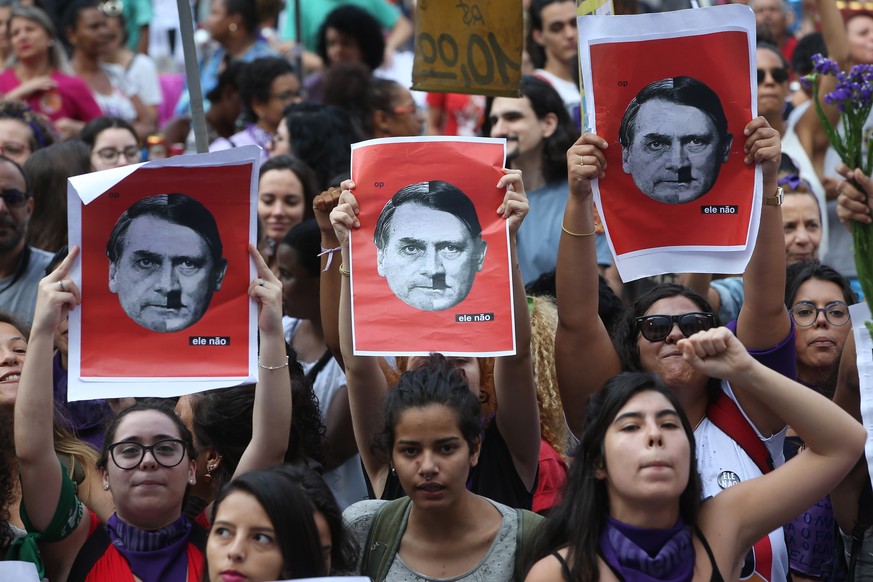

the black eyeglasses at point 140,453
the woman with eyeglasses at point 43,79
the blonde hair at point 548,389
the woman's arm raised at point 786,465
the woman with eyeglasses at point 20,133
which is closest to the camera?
the woman's arm raised at point 786,465

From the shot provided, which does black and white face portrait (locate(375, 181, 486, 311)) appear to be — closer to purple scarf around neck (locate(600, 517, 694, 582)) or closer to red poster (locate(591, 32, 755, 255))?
red poster (locate(591, 32, 755, 255))

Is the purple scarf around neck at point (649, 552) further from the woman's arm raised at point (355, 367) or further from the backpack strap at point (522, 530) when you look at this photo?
the woman's arm raised at point (355, 367)

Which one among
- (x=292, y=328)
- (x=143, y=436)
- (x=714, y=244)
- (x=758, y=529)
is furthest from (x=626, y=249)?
(x=292, y=328)

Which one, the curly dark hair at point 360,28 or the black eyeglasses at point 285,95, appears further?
the curly dark hair at point 360,28

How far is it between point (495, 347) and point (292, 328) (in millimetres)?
1742

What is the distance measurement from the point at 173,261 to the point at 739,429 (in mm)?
1847

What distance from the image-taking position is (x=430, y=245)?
4348mm

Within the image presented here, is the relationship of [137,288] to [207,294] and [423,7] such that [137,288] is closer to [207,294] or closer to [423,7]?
[207,294]

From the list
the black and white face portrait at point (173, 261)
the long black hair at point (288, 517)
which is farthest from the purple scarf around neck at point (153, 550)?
the black and white face portrait at point (173, 261)

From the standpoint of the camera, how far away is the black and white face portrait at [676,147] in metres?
4.22

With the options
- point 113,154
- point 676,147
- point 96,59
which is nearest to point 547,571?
point 676,147

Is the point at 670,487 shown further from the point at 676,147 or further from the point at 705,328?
the point at 676,147

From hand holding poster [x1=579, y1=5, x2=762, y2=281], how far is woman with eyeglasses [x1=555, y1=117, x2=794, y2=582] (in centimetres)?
7

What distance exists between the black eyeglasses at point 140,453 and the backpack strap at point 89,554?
22 cm
